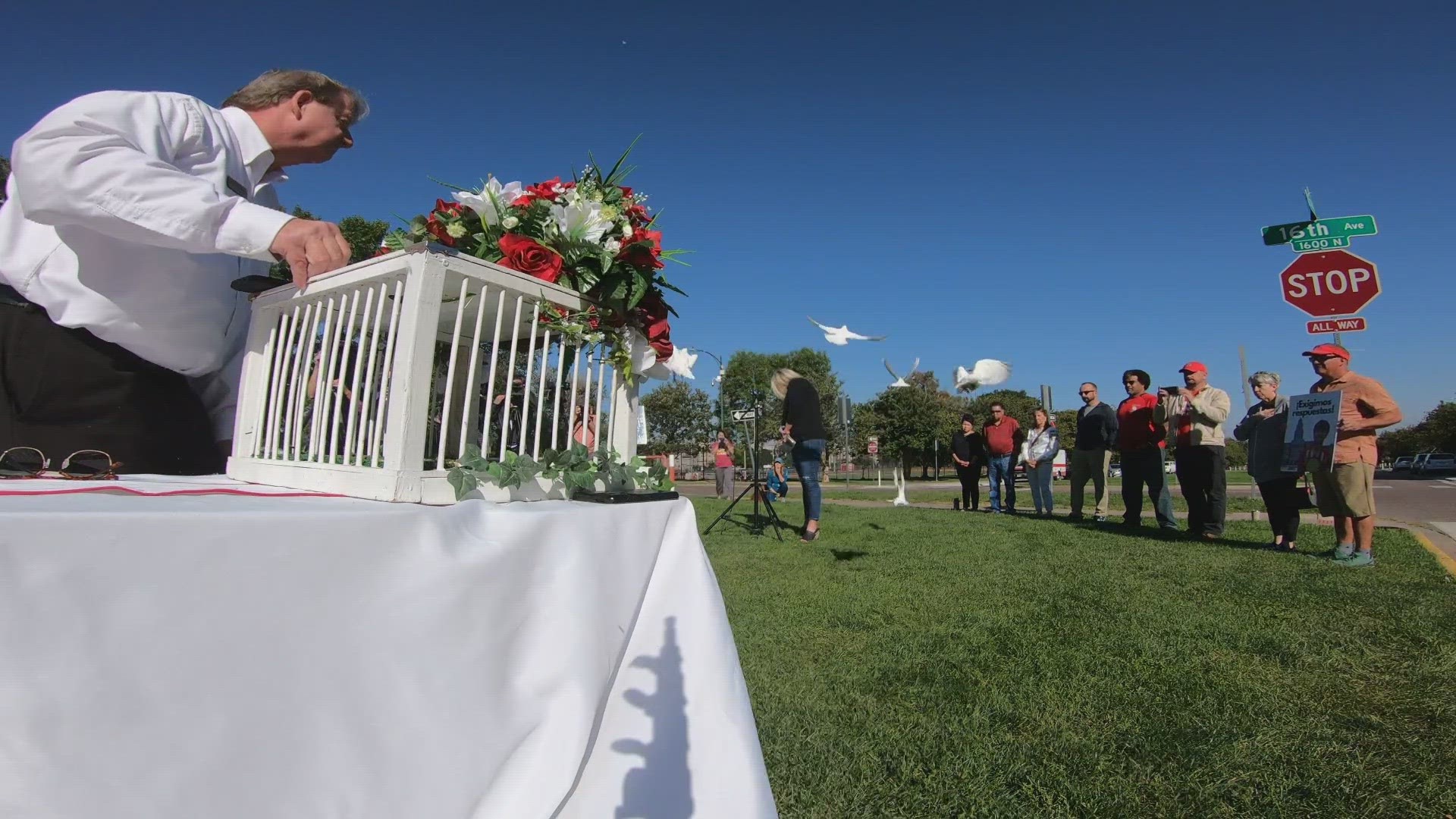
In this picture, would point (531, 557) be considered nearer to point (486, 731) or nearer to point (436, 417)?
point (486, 731)

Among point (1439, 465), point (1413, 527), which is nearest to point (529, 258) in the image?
point (1413, 527)

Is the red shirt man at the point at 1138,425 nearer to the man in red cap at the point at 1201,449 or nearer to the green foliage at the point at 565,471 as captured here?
the man in red cap at the point at 1201,449

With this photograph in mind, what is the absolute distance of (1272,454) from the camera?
19.3 feet

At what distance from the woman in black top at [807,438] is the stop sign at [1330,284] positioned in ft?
14.6

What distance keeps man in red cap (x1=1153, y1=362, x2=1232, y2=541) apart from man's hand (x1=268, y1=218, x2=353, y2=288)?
7092 mm

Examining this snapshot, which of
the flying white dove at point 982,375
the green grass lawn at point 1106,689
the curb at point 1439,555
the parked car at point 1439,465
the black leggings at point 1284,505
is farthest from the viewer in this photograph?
the parked car at point 1439,465

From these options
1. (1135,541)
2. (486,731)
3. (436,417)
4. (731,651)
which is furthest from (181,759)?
(1135,541)

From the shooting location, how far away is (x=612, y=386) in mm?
1480

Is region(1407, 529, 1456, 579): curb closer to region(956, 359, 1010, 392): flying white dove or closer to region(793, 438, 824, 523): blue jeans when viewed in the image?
region(793, 438, 824, 523): blue jeans

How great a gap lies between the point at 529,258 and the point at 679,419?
142 ft

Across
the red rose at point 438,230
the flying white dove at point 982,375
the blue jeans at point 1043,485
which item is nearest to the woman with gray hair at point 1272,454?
the blue jeans at point 1043,485

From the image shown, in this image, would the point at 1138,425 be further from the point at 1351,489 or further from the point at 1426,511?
the point at 1426,511

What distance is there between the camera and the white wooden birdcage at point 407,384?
Result: 104 centimetres

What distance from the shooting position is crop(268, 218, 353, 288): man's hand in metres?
1.07
